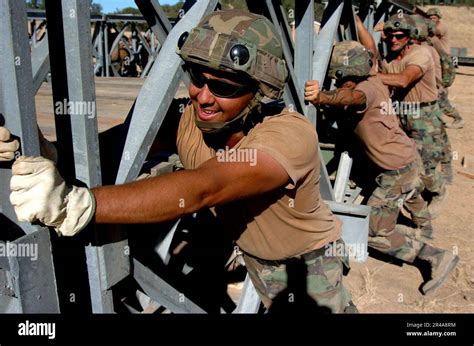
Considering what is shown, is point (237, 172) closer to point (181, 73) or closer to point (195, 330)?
point (181, 73)

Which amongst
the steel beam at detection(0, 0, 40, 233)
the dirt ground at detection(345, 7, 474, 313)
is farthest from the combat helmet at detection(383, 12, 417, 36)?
the steel beam at detection(0, 0, 40, 233)

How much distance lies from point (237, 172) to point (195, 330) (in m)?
1.29

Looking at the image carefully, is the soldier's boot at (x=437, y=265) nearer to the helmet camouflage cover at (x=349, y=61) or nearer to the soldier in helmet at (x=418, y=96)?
the soldier in helmet at (x=418, y=96)

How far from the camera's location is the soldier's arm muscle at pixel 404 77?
587 cm

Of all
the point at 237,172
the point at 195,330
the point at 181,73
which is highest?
the point at 181,73

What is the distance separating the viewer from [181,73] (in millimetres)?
2398

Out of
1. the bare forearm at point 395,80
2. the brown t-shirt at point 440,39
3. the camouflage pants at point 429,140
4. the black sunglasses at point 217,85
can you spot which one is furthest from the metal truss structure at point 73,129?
the brown t-shirt at point 440,39

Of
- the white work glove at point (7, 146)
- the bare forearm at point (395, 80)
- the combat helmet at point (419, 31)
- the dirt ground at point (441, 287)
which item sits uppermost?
the combat helmet at point (419, 31)

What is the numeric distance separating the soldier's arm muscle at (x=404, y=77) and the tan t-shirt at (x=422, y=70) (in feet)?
0.22

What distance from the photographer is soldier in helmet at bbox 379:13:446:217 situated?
6262 mm

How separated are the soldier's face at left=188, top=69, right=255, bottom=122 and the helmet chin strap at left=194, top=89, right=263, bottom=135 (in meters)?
0.02

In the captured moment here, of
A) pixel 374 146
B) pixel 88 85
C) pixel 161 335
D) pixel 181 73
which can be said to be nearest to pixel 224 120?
pixel 181 73

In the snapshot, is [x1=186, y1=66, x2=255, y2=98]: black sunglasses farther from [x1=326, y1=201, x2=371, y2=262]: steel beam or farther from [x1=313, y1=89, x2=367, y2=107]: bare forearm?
[x1=326, y1=201, x2=371, y2=262]: steel beam

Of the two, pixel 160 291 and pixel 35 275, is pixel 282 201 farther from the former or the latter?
pixel 35 275
